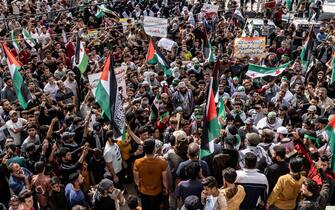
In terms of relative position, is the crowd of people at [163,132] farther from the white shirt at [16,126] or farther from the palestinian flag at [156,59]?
the palestinian flag at [156,59]

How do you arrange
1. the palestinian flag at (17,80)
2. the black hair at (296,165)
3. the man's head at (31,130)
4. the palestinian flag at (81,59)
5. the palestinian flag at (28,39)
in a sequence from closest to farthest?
the black hair at (296,165) → the man's head at (31,130) → the palestinian flag at (17,80) → the palestinian flag at (81,59) → the palestinian flag at (28,39)

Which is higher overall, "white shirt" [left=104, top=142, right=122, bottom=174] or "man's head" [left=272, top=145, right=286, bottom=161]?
"man's head" [left=272, top=145, right=286, bottom=161]

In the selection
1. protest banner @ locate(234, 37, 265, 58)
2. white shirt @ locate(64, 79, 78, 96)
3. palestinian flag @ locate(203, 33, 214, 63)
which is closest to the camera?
white shirt @ locate(64, 79, 78, 96)

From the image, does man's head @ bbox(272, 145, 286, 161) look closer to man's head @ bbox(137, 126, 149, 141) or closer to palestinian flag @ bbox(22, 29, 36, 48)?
man's head @ bbox(137, 126, 149, 141)

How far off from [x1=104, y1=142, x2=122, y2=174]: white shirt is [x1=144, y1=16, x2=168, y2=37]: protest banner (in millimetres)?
7733

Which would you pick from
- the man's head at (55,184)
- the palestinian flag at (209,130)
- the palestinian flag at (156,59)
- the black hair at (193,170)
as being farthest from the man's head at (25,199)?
the palestinian flag at (156,59)

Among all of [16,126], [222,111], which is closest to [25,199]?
[16,126]

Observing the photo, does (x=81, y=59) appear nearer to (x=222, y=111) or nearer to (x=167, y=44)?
(x=167, y=44)

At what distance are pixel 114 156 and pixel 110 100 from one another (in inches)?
34.9

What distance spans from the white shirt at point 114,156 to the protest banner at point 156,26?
7.73 metres

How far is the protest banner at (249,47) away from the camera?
13.6m

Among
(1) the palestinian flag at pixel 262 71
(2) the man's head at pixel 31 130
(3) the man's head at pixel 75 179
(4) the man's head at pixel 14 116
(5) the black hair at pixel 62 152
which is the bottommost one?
(1) the palestinian flag at pixel 262 71

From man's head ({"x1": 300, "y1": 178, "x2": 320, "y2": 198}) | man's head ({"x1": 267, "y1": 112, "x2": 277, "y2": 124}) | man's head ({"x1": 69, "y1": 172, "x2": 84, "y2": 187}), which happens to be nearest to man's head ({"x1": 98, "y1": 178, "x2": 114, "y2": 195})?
man's head ({"x1": 69, "y1": 172, "x2": 84, "y2": 187})

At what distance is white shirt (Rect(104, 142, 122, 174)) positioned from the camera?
294 inches
